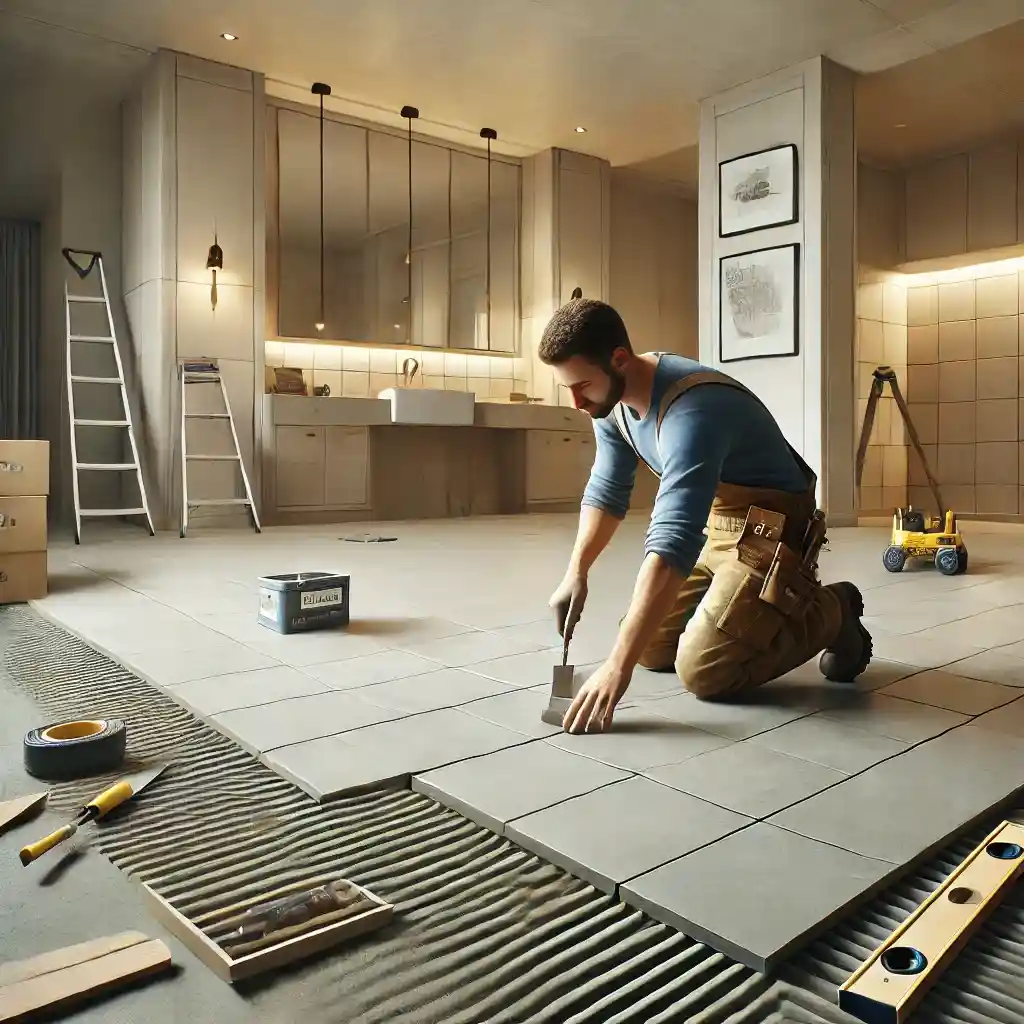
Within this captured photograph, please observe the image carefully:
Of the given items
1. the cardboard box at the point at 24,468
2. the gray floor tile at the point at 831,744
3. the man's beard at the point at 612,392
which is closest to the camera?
the gray floor tile at the point at 831,744

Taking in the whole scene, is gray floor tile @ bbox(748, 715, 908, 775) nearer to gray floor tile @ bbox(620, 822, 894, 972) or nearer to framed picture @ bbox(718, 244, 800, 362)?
gray floor tile @ bbox(620, 822, 894, 972)

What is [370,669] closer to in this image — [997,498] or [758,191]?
[758,191]

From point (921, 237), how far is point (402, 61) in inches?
199

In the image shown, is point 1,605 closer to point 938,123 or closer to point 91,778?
point 91,778

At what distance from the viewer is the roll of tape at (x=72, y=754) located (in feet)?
5.27

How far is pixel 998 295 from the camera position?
835 cm

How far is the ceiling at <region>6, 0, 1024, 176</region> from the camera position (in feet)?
18.7

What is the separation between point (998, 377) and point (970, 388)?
26cm

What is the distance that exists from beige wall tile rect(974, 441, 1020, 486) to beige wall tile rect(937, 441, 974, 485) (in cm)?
6

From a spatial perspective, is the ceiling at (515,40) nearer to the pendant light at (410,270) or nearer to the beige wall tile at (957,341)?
the pendant light at (410,270)

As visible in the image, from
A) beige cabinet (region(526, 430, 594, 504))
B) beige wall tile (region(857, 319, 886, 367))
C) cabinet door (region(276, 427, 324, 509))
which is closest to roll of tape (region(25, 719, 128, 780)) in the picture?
cabinet door (region(276, 427, 324, 509))

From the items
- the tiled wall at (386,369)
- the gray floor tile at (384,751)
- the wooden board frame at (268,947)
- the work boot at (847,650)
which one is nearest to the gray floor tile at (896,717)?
the work boot at (847,650)

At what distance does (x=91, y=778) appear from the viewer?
1606mm

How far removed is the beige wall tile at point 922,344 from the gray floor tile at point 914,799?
7.88m
